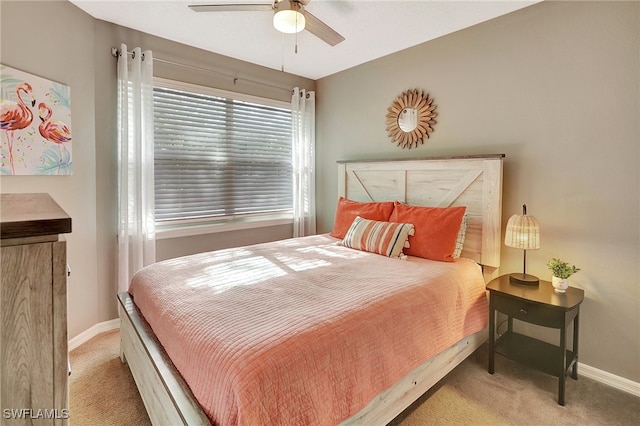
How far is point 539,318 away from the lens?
79.7 inches

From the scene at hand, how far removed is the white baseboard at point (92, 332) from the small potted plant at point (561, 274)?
354cm

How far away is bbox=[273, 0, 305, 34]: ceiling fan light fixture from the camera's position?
1.87 metres

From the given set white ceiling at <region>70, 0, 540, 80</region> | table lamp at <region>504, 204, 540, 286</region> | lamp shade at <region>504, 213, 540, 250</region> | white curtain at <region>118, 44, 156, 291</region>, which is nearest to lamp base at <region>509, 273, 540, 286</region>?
table lamp at <region>504, 204, 540, 286</region>

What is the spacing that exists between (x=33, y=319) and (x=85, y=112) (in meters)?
2.61

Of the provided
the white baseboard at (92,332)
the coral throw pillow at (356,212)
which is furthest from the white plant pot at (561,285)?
the white baseboard at (92,332)

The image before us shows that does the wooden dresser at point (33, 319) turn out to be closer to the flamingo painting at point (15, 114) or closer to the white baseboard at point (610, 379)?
the flamingo painting at point (15, 114)

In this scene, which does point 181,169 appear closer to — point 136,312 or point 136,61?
point 136,61

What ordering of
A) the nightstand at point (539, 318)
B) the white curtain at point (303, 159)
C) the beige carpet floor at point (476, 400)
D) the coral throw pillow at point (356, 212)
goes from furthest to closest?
the white curtain at point (303, 159) < the coral throw pillow at point (356, 212) < the nightstand at point (539, 318) < the beige carpet floor at point (476, 400)

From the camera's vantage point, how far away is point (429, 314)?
1.84 m

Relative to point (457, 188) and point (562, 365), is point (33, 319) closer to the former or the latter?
point (562, 365)

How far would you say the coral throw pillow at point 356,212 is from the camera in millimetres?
3020

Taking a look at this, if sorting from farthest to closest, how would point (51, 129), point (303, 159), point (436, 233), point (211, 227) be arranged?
point (303, 159) → point (211, 227) → point (436, 233) → point (51, 129)

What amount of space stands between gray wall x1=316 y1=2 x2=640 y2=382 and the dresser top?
278cm

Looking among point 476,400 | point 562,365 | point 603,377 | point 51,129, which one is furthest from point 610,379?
point 51,129
